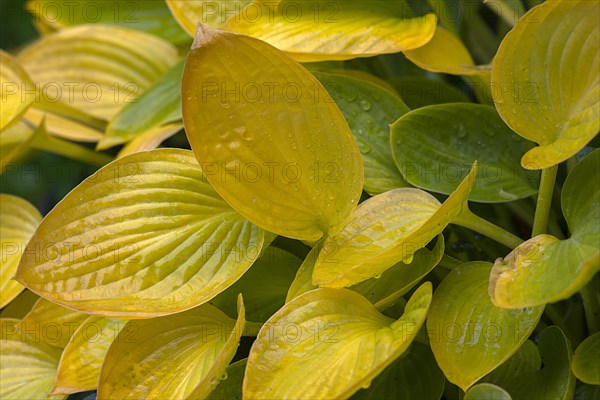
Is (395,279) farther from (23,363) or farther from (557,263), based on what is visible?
(23,363)

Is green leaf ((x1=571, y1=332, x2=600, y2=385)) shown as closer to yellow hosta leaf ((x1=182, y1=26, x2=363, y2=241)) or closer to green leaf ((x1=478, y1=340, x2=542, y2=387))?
green leaf ((x1=478, y1=340, x2=542, y2=387))

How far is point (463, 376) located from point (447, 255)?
114 mm

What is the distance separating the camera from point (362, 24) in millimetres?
521

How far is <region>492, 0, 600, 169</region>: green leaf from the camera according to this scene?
0.42 metres

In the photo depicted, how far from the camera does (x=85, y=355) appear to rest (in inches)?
18.5

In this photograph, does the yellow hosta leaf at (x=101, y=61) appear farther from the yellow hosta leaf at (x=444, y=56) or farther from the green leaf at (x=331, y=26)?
the yellow hosta leaf at (x=444, y=56)

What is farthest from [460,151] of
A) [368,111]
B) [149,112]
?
[149,112]

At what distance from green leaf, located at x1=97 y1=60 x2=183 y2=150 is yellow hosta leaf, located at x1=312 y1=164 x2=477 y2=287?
27 cm

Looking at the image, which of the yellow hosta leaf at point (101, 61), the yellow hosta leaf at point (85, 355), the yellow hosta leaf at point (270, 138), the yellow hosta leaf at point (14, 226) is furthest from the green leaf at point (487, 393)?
the yellow hosta leaf at point (101, 61)

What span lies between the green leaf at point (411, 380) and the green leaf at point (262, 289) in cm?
9

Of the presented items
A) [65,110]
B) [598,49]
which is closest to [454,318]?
[598,49]

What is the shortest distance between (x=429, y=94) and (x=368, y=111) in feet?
0.29

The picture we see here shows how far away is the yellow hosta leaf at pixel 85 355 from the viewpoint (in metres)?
0.46

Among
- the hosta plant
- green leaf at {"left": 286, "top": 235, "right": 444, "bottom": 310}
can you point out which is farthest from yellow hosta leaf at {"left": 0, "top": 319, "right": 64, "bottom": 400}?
green leaf at {"left": 286, "top": 235, "right": 444, "bottom": 310}
